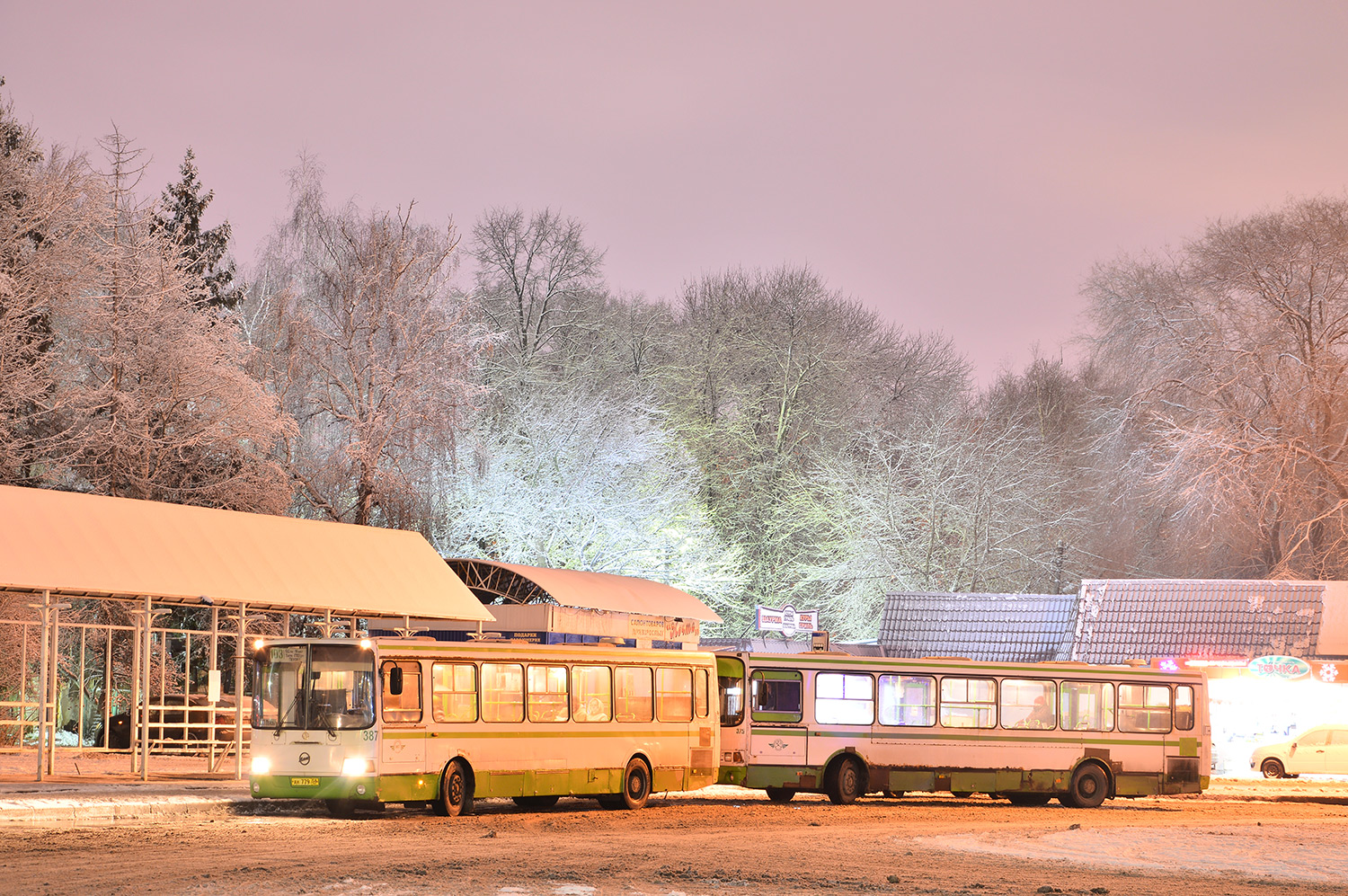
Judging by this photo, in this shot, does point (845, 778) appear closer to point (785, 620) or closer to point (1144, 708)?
point (1144, 708)

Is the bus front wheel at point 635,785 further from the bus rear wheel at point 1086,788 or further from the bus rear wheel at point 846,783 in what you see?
the bus rear wheel at point 1086,788

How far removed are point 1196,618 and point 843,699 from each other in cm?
1859

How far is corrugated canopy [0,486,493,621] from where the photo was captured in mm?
22750

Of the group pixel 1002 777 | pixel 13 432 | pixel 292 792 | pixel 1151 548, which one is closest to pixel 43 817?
pixel 292 792

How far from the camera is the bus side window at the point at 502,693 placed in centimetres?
2155

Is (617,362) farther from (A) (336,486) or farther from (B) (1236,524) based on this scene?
(B) (1236,524)

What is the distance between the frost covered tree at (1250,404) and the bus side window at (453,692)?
28.8 m

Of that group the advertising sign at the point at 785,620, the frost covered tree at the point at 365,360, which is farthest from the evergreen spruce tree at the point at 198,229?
the advertising sign at the point at 785,620

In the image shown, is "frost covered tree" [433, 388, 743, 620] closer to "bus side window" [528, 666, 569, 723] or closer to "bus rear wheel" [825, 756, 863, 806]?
"bus rear wheel" [825, 756, 863, 806]

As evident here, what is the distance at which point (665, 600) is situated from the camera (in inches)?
1650

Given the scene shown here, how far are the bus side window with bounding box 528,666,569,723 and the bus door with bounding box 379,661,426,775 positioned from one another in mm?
2017

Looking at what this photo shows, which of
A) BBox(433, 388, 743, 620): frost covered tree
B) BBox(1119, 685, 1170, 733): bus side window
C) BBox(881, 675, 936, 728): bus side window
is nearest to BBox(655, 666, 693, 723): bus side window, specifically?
BBox(881, 675, 936, 728): bus side window

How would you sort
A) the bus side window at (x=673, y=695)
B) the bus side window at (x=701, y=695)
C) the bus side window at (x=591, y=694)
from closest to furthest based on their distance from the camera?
the bus side window at (x=591, y=694) < the bus side window at (x=673, y=695) < the bus side window at (x=701, y=695)

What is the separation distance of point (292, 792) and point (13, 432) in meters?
18.9
